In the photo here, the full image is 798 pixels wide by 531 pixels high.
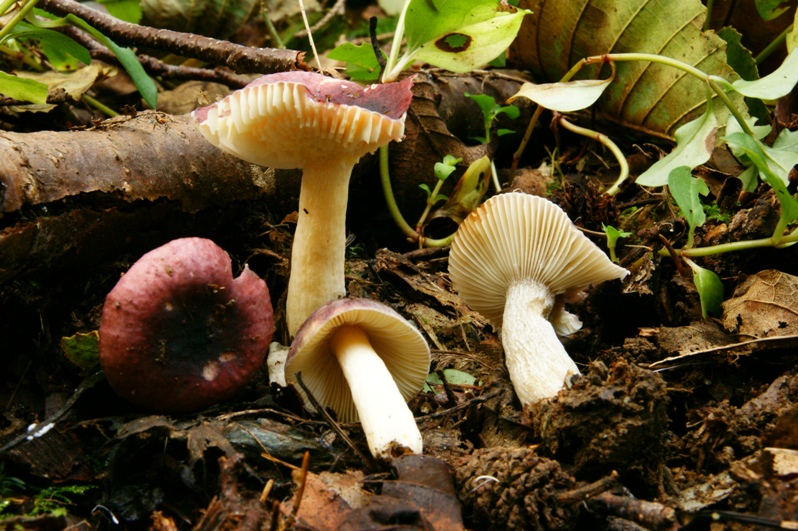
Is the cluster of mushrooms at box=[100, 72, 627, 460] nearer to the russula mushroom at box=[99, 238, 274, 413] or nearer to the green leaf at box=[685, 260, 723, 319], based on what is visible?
the russula mushroom at box=[99, 238, 274, 413]

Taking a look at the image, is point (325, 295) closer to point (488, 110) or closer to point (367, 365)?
point (367, 365)

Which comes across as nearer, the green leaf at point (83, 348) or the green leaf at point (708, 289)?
the green leaf at point (83, 348)

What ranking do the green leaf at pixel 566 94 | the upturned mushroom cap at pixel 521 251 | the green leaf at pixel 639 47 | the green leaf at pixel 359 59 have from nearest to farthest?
the upturned mushroom cap at pixel 521 251
the green leaf at pixel 566 94
the green leaf at pixel 359 59
the green leaf at pixel 639 47

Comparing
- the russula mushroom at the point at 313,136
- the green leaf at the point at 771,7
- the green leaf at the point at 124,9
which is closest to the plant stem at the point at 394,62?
the russula mushroom at the point at 313,136

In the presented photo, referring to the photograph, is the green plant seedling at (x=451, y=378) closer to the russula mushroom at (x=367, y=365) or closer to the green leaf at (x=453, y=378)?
the green leaf at (x=453, y=378)

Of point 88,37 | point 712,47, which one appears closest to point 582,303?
point 712,47

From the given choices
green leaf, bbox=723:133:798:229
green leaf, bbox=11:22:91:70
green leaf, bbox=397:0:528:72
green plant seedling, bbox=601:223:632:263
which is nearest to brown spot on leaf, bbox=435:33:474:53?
green leaf, bbox=397:0:528:72

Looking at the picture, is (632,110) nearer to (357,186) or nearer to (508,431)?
(357,186)
